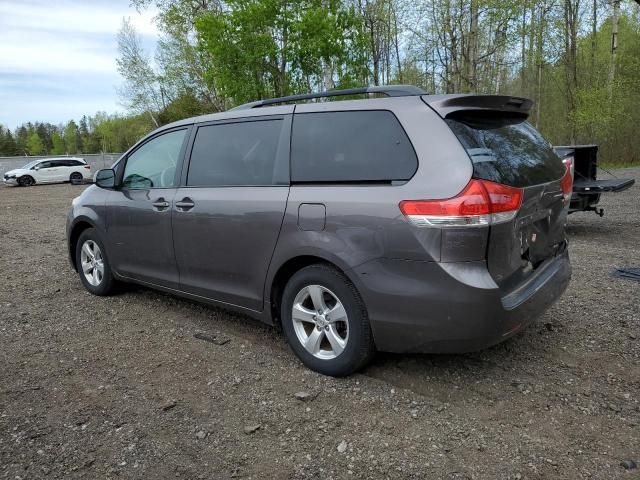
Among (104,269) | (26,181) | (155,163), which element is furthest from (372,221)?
(26,181)

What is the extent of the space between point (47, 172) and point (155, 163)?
28989mm

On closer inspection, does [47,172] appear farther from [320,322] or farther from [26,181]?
[320,322]

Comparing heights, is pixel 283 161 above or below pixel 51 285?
above

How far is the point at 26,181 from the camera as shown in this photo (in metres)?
28.9

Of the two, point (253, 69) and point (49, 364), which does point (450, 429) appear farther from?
point (253, 69)

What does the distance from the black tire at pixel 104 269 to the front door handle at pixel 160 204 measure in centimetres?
111

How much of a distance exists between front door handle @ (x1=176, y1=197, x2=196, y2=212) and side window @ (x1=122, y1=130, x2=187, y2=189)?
277 millimetres

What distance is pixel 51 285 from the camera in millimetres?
5770

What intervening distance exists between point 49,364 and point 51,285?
249cm

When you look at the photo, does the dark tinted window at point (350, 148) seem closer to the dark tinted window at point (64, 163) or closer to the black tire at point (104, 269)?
the black tire at point (104, 269)

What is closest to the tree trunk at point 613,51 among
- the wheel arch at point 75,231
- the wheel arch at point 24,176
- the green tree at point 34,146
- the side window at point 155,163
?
the side window at point 155,163

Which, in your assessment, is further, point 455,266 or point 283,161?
point 283,161

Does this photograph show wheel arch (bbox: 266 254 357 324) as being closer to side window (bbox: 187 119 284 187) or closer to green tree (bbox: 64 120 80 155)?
side window (bbox: 187 119 284 187)

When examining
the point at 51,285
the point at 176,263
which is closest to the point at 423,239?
Answer: the point at 176,263
